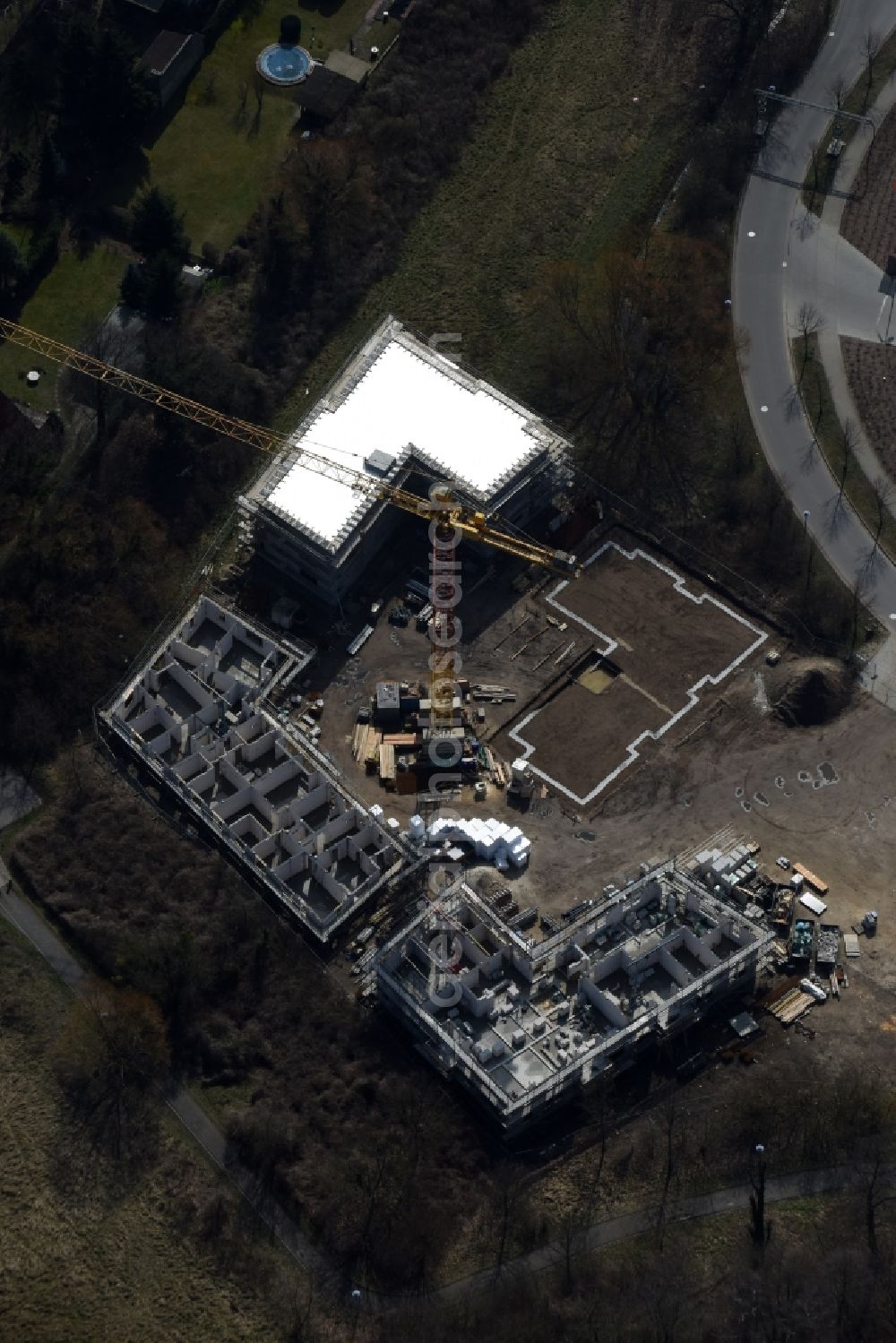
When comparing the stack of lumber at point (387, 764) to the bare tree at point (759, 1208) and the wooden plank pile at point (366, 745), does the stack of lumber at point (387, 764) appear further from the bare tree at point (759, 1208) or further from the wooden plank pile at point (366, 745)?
the bare tree at point (759, 1208)

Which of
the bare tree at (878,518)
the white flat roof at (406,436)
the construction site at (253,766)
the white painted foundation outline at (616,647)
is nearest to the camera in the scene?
the construction site at (253,766)

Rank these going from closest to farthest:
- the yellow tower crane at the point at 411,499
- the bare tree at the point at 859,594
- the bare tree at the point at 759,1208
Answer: the bare tree at the point at 759,1208, the bare tree at the point at 859,594, the yellow tower crane at the point at 411,499

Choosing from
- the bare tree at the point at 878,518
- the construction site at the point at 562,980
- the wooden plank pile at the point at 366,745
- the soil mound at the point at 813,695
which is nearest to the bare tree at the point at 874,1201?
the construction site at the point at 562,980

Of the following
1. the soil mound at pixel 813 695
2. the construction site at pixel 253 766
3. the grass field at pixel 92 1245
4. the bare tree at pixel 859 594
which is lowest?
the grass field at pixel 92 1245

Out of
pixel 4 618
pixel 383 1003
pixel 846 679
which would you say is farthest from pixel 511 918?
pixel 4 618

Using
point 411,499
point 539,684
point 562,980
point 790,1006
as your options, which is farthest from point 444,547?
point 790,1006

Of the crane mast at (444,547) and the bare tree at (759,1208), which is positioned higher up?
the crane mast at (444,547)
